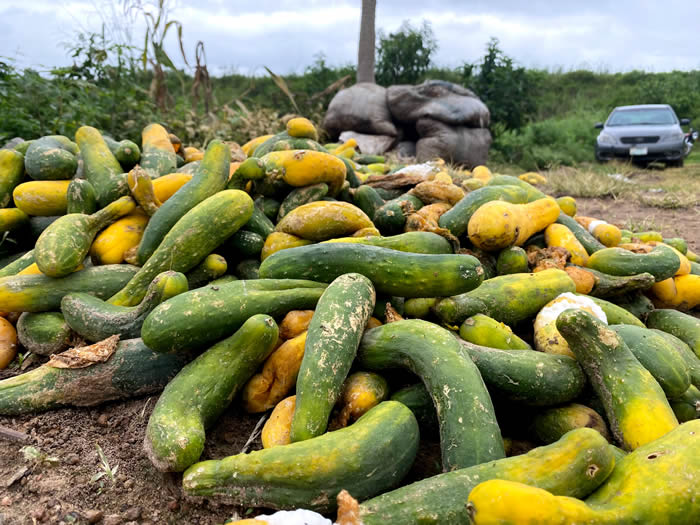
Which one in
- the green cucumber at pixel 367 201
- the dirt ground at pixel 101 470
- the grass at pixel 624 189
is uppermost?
the green cucumber at pixel 367 201

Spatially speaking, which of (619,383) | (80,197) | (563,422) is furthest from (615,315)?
(80,197)

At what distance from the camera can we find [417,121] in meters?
12.3

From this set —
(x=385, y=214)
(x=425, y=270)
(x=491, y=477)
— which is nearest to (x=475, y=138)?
(x=385, y=214)

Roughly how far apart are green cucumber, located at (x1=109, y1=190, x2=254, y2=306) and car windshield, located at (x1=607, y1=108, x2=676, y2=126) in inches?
605

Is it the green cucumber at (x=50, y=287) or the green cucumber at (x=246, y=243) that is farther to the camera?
the green cucumber at (x=246, y=243)

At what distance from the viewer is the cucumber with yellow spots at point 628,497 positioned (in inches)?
45.8

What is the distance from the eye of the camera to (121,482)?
70.0 inches

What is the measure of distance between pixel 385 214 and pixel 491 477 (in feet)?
6.22

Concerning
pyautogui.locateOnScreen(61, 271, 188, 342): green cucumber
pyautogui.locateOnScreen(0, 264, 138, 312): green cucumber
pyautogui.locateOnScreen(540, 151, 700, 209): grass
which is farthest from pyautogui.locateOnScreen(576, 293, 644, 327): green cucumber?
pyautogui.locateOnScreen(540, 151, 700, 209): grass

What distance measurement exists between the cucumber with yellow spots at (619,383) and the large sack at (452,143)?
9812mm

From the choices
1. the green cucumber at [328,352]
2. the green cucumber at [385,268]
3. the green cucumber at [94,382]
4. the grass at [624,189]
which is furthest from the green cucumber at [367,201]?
the grass at [624,189]

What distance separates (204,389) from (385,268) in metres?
0.92

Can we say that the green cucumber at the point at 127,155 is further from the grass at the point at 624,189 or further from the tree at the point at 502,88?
the tree at the point at 502,88

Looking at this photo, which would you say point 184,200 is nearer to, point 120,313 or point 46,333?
point 120,313
